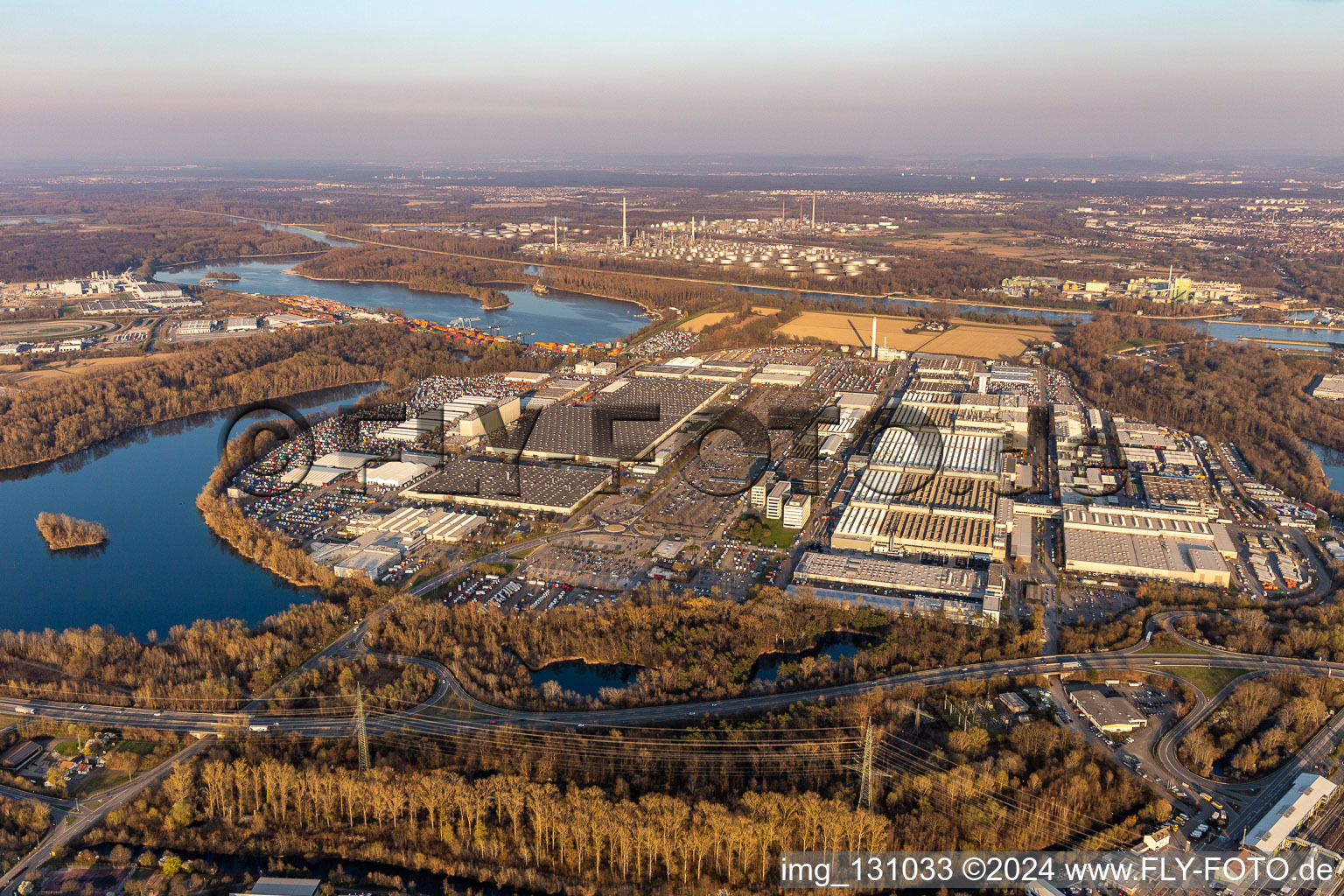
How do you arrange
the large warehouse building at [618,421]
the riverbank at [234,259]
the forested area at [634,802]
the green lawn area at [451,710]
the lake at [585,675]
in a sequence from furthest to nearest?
the riverbank at [234,259], the large warehouse building at [618,421], the lake at [585,675], the green lawn area at [451,710], the forested area at [634,802]

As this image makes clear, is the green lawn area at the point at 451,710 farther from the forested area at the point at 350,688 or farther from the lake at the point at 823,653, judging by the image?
the lake at the point at 823,653

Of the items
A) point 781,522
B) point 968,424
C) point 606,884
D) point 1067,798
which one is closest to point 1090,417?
point 968,424

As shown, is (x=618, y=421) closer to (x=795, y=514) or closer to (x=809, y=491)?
(x=809, y=491)

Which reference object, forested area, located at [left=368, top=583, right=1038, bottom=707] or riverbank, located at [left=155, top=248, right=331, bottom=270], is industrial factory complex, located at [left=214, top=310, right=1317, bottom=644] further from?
riverbank, located at [left=155, top=248, right=331, bottom=270]

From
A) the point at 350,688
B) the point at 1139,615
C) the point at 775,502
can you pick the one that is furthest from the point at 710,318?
the point at 350,688

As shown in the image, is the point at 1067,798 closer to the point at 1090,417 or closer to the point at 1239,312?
the point at 1090,417

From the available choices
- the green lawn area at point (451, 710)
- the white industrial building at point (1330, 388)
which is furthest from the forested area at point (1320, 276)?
the green lawn area at point (451, 710)
